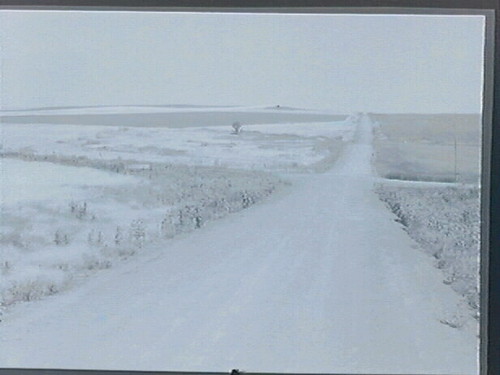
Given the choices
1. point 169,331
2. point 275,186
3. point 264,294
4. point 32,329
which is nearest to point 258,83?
point 275,186

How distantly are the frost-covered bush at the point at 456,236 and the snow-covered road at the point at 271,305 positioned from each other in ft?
0.18

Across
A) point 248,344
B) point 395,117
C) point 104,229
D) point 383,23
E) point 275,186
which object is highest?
point 383,23

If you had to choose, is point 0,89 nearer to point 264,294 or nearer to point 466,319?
point 264,294

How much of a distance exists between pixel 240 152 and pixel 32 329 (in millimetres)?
1281

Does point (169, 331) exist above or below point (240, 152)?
below

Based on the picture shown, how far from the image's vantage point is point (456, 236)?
155 inches

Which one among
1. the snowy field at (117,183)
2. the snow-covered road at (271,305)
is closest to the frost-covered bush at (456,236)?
the snow-covered road at (271,305)

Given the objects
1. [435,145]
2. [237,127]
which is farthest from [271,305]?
[435,145]

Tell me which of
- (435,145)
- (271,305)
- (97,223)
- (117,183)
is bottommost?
(271,305)

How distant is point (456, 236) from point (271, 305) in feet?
3.02

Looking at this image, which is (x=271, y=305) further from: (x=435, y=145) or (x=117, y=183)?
(x=435, y=145)

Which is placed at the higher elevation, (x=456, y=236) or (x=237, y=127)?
(x=237, y=127)

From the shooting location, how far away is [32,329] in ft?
13.0

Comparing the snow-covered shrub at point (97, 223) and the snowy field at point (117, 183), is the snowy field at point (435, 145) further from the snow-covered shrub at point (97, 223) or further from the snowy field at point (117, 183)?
the snow-covered shrub at point (97, 223)
